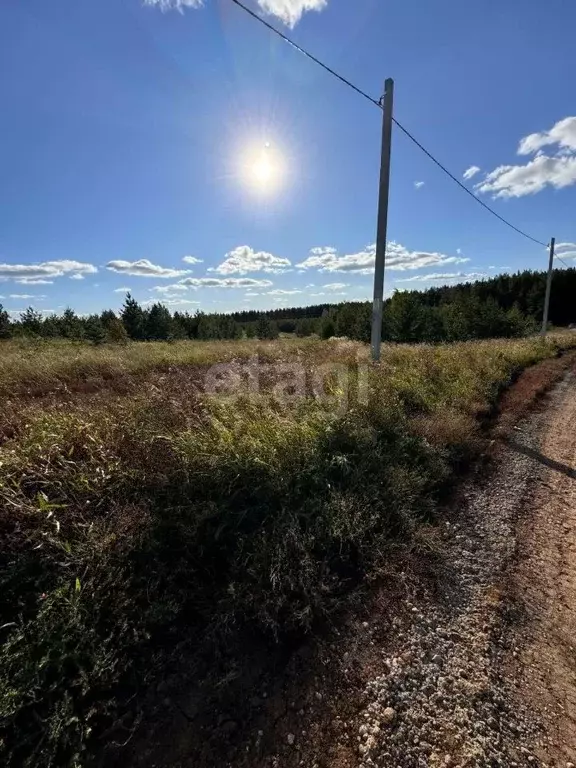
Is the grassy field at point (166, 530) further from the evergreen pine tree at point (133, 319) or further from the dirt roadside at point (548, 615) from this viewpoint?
the evergreen pine tree at point (133, 319)

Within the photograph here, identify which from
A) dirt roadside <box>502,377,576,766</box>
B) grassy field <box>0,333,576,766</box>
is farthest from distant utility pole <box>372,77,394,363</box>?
dirt roadside <box>502,377,576,766</box>

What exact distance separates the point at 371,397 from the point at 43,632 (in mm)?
4579

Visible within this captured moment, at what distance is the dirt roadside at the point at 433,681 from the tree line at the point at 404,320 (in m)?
23.0

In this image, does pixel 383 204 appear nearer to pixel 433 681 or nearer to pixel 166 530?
pixel 166 530

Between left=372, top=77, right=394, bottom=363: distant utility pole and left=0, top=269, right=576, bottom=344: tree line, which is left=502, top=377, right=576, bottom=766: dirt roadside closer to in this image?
left=372, top=77, right=394, bottom=363: distant utility pole

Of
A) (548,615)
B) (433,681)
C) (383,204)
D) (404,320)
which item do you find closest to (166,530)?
(433,681)

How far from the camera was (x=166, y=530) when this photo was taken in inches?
105

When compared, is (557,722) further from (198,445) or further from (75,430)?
(75,430)

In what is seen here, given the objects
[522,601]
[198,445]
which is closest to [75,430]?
[198,445]

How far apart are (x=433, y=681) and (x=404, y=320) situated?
3466cm

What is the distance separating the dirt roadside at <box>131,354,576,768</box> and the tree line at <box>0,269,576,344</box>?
23.0 metres

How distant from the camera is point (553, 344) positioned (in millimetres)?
17500

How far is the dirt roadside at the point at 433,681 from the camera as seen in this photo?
172cm

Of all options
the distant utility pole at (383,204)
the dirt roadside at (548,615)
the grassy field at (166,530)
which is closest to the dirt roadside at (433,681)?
the dirt roadside at (548,615)
